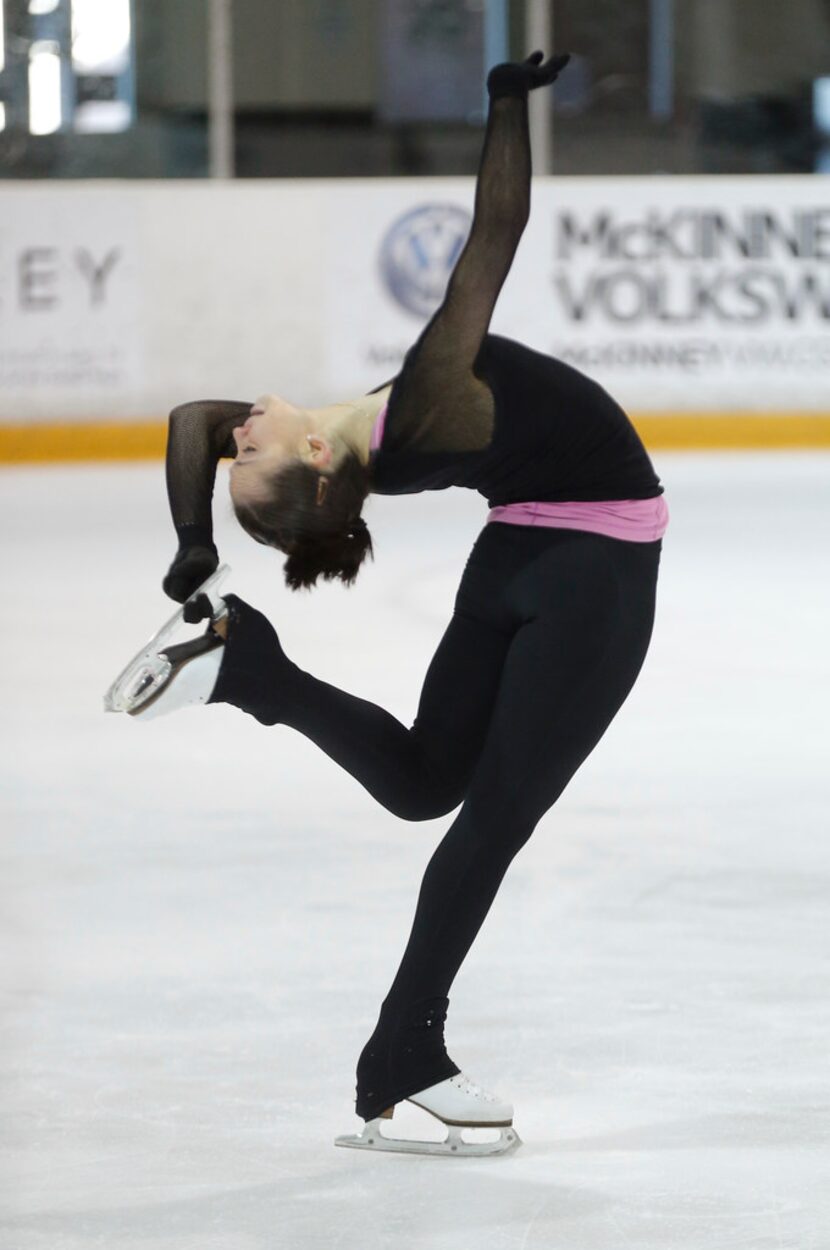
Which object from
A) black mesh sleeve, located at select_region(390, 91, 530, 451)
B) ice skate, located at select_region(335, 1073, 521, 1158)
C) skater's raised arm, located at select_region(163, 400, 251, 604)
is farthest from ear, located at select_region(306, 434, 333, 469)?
ice skate, located at select_region(335, 1073, 521, 1158)

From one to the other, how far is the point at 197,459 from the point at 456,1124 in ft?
2.95

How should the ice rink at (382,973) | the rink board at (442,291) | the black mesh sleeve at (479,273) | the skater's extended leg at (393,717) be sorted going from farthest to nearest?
1. the rink board at (442,291)
2. the skater's extended leg at (393,717)
3. the ice rink at (382,973)
4. the black mesh sleeve at (479,273)

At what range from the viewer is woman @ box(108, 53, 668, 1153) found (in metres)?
2.57

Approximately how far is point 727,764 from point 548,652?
228 cm

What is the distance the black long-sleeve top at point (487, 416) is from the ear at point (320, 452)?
0.17 feet

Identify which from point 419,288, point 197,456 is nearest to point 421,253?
point 419,288

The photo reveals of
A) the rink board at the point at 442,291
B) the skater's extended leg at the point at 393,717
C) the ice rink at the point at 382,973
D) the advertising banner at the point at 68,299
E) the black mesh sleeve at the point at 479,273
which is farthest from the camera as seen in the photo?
the rink board at the point at 442,291

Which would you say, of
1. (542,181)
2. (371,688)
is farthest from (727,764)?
(542,181)

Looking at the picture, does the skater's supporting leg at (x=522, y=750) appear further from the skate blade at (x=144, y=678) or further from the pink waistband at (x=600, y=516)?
the skate blade at (x=144, y=678)

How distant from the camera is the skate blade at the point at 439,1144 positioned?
2707mm

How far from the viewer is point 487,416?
2.54 meters

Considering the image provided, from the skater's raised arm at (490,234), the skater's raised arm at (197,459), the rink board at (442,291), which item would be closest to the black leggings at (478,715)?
the skater's raised arm at (197,459)

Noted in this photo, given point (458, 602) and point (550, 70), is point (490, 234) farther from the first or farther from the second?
point (458, 602)

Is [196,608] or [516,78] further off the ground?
[516,78]
